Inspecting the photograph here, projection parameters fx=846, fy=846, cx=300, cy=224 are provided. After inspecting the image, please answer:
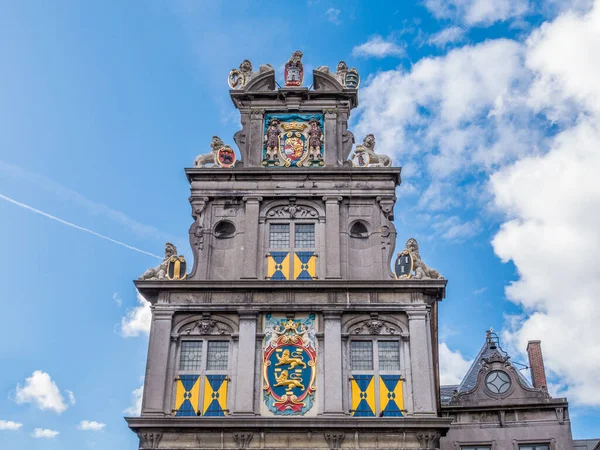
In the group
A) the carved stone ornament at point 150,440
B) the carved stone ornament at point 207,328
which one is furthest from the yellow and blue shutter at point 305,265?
the carved stone ornament at point 150,440

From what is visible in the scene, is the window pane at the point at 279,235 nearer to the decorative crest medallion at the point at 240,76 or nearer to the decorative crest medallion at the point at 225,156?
the decorative crest medallion at the point at 225,156

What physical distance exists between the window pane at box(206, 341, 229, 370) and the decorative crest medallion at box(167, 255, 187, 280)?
2.79m

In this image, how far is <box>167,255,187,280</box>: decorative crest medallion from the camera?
98.9 ft

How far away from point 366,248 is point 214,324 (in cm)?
623

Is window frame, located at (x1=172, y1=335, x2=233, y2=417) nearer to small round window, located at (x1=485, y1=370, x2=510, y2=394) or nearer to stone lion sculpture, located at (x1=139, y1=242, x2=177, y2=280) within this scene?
stone lion sculpture, located at (x1=139, y1=242, x2=177, y2=280)

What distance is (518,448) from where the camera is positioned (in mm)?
30016

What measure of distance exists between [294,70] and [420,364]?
1363 centimetres

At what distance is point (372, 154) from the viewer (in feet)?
107

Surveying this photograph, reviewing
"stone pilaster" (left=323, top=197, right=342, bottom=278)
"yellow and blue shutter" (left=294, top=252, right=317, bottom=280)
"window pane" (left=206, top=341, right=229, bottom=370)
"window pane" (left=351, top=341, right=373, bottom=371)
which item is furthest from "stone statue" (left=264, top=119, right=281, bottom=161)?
"window pane" (left=351, top=341, right=373, bottom=371)

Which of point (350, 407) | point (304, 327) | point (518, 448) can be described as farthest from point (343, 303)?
point (518, 448)

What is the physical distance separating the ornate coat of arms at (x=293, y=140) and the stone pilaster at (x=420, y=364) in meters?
7.41

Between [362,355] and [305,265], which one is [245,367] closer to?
[362,355]

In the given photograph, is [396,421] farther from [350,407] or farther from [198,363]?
[198,363]

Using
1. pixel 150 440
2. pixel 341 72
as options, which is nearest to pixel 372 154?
pixel 341 72
